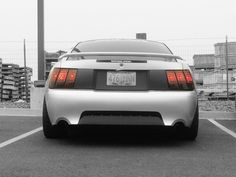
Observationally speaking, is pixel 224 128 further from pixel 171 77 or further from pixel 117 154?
pixel 117 154

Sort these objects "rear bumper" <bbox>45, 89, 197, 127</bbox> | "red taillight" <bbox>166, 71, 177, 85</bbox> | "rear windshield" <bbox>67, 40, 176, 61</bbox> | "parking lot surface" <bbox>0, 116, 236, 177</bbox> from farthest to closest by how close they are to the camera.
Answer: "rear windshield" <bbox>67, 40, 176, 61</bbox>, "red taillight" <bbox>166, 71, 177, 85</bbox>, "rear bumper" <bbox>45, 89, 197, 127</bbox>, "parking lot surface" <bbox>0, 116, 236, 177</bbox>

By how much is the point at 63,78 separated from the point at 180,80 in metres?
1.29

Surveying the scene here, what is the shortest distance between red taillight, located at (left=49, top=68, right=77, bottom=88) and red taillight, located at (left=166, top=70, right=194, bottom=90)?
105 centimetres

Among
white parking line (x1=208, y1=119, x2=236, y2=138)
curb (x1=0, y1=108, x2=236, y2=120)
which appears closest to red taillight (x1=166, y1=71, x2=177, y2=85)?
white parking line (x1=208, y1=119, x2=236, y2=138)

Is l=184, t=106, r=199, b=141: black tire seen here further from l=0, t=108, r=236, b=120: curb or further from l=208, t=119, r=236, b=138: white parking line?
l=0, t=108, r=236, b=120: curb

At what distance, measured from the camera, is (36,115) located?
914 cm

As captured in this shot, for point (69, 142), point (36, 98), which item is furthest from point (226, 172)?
point (36, 98)

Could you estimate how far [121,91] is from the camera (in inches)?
198

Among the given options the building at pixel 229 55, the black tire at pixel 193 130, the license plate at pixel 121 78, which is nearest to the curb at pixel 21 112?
the black tire at pixel 193 130

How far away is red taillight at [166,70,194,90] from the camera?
5141 mm

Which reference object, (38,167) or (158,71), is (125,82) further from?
(38,167)

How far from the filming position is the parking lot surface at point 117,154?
3934 mm

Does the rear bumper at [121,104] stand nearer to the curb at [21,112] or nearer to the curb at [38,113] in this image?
the curb at [38,113]

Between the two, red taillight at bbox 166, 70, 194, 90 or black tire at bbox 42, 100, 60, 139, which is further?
black tire at bbox 42, 100, 60, 139
